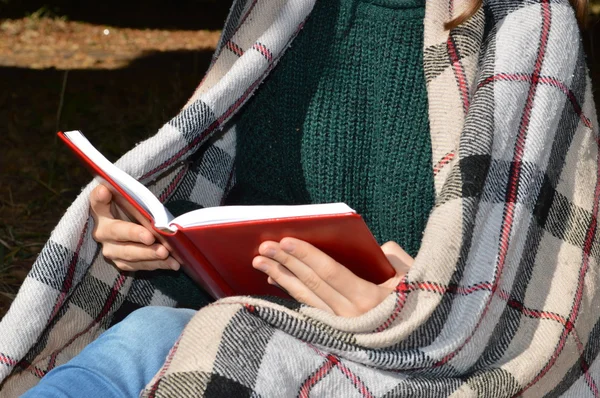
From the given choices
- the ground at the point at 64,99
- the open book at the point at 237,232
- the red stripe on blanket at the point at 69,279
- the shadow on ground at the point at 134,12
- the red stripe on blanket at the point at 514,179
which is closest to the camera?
the open book at the point at 237,232

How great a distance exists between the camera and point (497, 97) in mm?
1182

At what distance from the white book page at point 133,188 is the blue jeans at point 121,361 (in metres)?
0.18

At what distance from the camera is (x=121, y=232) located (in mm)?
1223

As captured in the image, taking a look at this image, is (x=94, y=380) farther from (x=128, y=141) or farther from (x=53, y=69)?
(x=53, y=69)

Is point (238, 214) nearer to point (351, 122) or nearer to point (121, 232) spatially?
point (121, 232)

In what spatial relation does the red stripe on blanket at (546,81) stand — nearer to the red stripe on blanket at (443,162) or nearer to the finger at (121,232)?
the red stripe on blanket at (443,162)

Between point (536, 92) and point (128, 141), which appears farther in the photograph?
point (128, 141)

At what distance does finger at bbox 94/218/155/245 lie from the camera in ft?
3.86

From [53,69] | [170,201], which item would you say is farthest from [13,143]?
[170,201]

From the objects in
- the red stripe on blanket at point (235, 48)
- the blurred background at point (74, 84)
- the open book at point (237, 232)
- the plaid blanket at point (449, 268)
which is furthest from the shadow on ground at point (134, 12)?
the open book at point (237, 232)

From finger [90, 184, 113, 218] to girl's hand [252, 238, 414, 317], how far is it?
30cm

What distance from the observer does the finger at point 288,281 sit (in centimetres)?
108

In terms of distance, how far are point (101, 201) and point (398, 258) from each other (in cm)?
47

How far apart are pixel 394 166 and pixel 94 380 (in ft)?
1.96
